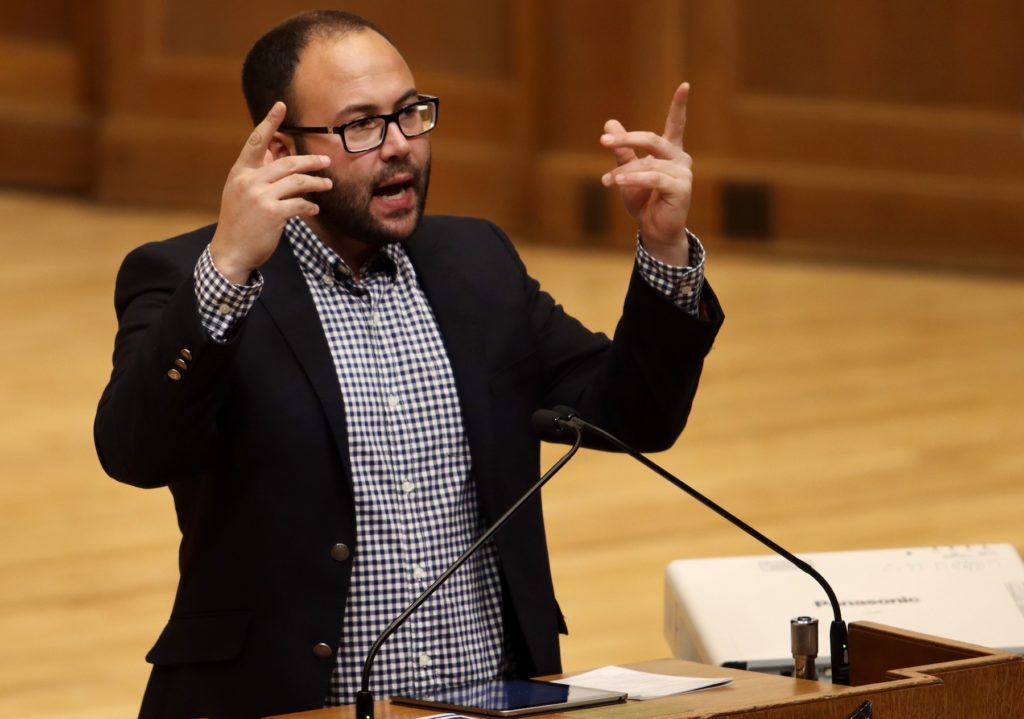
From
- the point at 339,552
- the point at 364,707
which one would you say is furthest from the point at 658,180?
the point at 364,707

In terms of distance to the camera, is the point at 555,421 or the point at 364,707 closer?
the point at 364,707

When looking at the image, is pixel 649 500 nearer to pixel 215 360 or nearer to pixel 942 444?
pixel 942 444

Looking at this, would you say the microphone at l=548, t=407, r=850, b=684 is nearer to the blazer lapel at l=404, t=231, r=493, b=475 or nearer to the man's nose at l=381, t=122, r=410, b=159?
the blazer lapel at l=404, t=231, r=493, b=475

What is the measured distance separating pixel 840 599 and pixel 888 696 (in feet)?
2.50

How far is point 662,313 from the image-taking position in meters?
1.91

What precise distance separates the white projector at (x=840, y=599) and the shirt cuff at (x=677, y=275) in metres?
0.45

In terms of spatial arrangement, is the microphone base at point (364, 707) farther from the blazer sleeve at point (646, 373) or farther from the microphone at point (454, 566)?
the blazer sleeve at point (646, 373)

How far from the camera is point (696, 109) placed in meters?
5.73

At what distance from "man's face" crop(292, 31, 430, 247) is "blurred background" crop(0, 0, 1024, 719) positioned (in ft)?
4.72

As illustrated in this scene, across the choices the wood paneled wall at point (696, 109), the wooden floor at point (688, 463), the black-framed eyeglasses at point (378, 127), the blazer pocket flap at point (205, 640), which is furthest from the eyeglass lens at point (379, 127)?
the wood paneled wall at point (696, 109)

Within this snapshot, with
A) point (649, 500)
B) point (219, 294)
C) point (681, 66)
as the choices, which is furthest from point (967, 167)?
point (219, 294)

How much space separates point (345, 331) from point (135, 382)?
269mm

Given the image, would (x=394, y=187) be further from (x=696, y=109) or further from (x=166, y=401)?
(x=696, y=109)

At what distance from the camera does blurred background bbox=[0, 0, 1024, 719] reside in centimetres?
368
